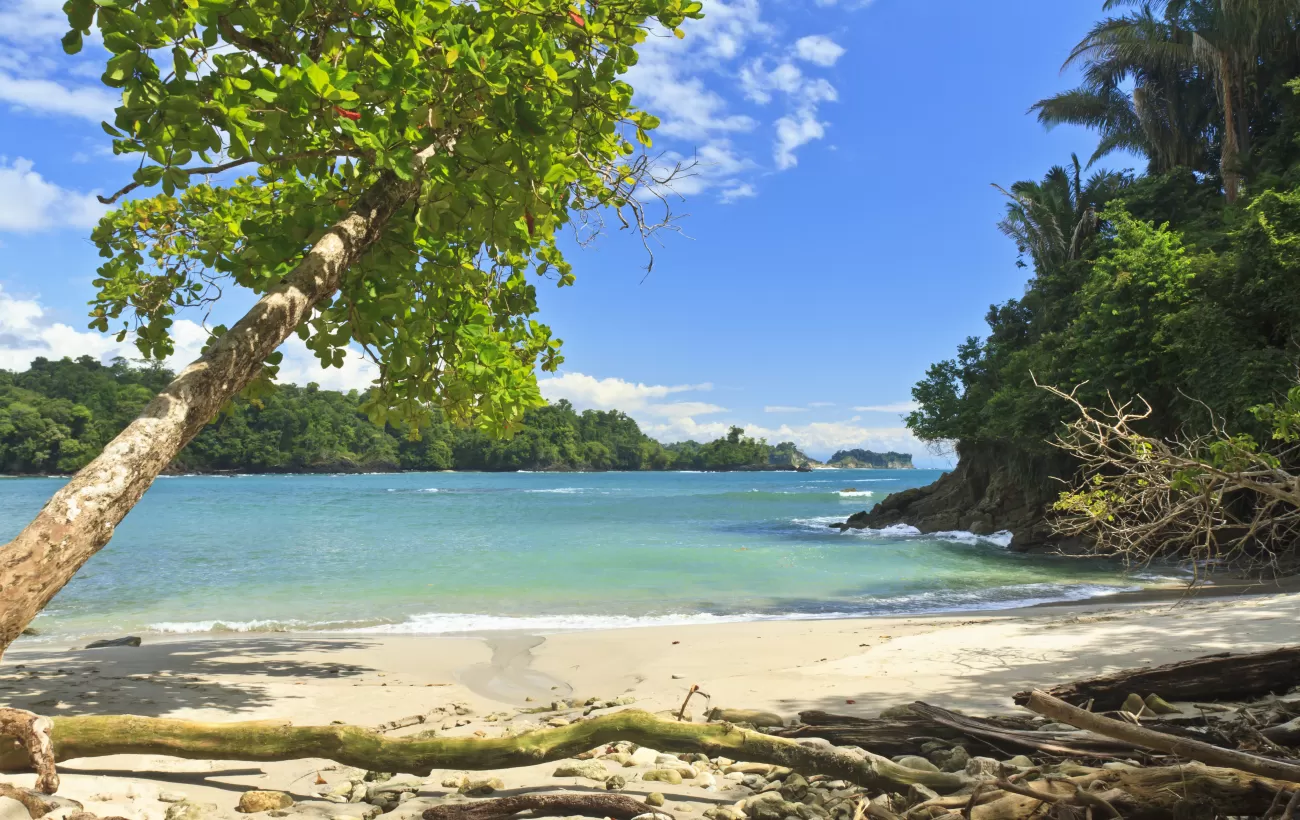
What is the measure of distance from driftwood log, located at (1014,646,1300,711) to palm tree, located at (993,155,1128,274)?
99.5ft

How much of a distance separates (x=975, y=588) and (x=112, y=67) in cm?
1607

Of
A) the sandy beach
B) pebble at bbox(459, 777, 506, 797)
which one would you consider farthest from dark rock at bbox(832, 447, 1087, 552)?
pebble at bbox(459, 777, 506, 797)

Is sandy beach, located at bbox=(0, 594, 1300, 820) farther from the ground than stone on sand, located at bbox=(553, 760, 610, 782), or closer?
closer

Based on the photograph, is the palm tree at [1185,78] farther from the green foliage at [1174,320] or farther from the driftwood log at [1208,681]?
the driftwood log at [1208,681]

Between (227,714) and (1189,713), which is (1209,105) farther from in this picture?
(227,714)

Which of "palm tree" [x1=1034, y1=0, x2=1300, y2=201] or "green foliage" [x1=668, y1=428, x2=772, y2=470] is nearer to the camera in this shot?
"palm tree" [x1=1034, y1=0, x2=1300, y2=201]

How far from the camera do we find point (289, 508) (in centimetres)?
4509

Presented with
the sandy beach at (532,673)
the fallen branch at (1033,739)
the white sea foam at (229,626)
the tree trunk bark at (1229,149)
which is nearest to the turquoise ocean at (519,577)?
the white sea foam at (229,626)

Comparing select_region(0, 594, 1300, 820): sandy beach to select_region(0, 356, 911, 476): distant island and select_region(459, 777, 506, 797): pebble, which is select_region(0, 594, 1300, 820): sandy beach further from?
select_region(0, 356, 911, 476): distant island

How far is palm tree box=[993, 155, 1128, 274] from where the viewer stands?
101 ft

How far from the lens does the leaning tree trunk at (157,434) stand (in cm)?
271

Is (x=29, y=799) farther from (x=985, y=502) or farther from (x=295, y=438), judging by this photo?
(x=295, y=438)

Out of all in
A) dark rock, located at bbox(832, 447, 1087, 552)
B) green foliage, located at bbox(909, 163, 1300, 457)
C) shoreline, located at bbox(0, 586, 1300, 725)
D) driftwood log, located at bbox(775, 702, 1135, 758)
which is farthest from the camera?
dark rock, located at bbox(832, 447, 1087, 552)

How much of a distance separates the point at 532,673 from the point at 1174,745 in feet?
20.6
